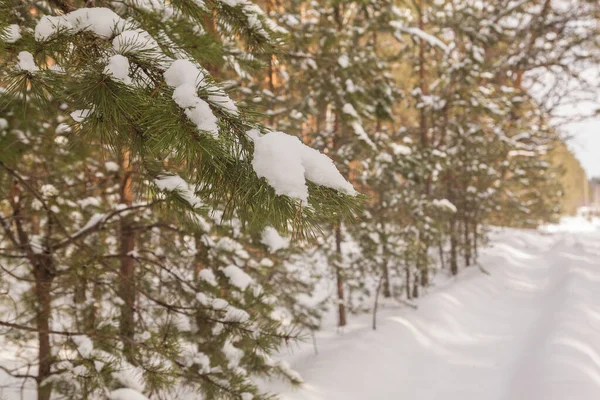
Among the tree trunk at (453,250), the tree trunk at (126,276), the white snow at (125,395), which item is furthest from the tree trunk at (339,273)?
the tree trunk at (453,250)

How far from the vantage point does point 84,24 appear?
4.71 feet

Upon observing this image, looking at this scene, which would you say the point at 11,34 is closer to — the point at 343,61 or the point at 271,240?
the point at 271,240

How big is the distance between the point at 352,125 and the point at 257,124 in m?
4.33

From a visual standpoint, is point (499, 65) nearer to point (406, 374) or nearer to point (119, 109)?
point (406, 374)

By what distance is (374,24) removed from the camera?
684cm

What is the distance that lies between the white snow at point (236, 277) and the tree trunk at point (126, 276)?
75 centimetres

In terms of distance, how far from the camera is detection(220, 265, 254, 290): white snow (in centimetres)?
326

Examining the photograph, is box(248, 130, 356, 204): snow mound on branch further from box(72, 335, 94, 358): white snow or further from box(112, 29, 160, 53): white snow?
box(72, 335, 94, 358): white snow

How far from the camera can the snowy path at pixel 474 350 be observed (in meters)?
4.97

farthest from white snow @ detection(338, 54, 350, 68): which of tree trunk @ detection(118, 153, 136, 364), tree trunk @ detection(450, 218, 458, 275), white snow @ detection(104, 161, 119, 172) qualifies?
tree trunk @ detection(450, 218, 458, 275)

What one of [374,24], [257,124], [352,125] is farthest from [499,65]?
[257,124]

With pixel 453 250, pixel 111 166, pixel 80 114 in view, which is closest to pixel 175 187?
pixel 80 114

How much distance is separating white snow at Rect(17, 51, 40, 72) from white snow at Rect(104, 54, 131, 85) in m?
0.31

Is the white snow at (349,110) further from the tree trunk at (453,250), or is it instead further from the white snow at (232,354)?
the tree trunk at (453,250)
